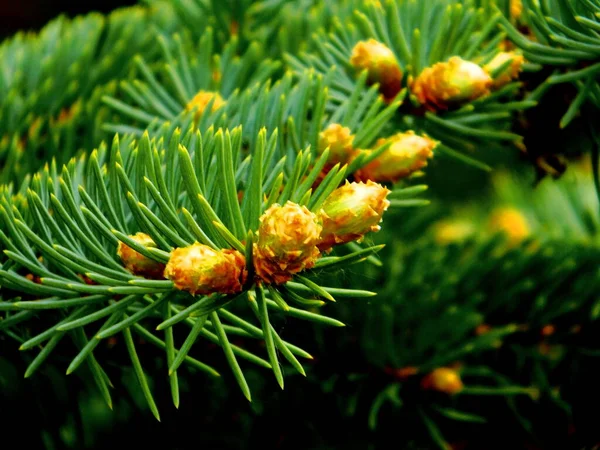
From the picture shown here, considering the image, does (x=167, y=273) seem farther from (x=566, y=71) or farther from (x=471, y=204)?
(x=471, y=204)

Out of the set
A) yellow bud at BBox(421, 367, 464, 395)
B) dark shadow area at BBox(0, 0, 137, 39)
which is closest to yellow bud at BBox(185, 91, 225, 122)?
yellow bud at BBox(421, 367, 464, 395)

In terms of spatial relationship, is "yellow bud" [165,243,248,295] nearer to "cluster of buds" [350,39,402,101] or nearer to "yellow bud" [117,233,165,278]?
"yellow bud" [117,233,165,278]

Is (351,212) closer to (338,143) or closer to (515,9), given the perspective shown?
(338,143)

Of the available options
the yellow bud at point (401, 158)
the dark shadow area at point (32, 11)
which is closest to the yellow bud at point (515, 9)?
the yellow bud at point (401, 158)

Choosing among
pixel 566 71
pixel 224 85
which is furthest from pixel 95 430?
pixel 566 71

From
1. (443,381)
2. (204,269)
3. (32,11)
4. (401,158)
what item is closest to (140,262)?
(204,269)
